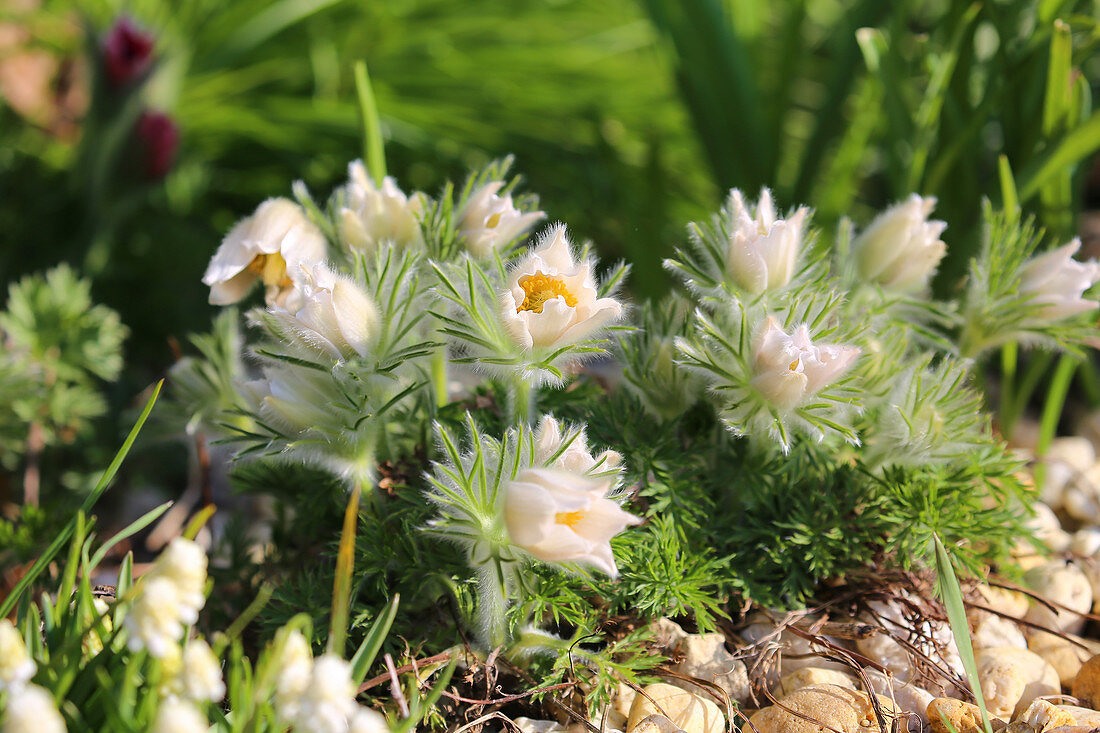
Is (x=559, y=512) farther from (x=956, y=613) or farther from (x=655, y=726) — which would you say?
(x=956, y=613)

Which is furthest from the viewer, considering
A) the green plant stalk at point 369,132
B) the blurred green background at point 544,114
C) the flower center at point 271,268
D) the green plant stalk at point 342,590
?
the blurred green background at point 544,114

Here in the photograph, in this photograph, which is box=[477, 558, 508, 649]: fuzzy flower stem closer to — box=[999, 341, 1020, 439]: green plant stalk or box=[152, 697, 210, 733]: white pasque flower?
box=[152, 697, 210, 733]: white pasque flower

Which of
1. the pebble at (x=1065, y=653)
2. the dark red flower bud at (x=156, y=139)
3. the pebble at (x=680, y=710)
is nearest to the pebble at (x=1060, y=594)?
the pebble at (x=1065, y=653)

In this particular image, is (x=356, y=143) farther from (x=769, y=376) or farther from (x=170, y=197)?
(x=769, y=376)

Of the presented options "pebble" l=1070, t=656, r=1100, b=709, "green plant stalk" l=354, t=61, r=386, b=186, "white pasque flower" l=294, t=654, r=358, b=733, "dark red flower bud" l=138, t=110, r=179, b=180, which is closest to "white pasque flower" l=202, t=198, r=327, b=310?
"green plant stalk" l=354, t=61, r=386, b=186

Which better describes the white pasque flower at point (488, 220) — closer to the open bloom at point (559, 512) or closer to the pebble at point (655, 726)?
the open bloom at point (559, 512)

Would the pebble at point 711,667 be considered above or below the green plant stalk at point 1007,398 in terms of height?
above
